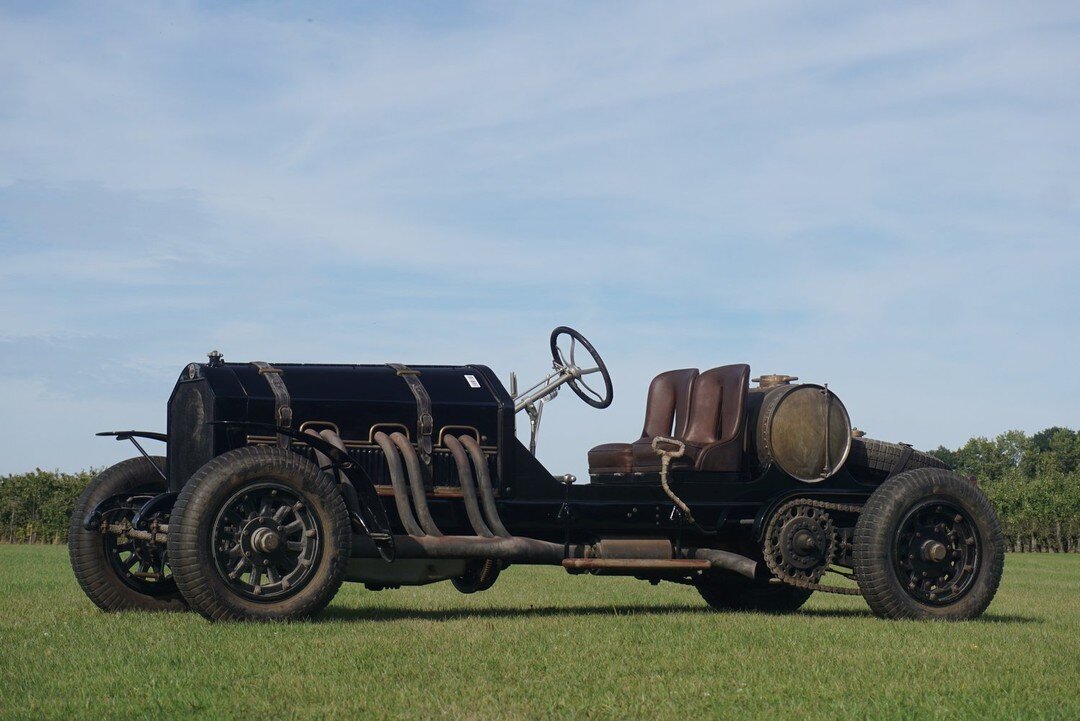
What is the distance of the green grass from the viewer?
5871 mm

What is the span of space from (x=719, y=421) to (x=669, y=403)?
71cm

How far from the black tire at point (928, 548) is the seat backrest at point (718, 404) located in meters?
1.35

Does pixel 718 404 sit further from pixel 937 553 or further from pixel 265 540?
pixel 265 540

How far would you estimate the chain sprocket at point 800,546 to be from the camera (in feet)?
34.9

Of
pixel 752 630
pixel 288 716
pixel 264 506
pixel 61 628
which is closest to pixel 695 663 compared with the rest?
pixel 752 630

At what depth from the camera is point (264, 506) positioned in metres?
9.01

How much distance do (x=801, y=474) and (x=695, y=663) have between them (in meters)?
4.06

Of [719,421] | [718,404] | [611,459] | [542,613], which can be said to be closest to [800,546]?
[719,421]

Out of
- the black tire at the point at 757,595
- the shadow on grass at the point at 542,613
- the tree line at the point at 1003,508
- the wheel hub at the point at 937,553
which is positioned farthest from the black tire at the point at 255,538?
the tree line at the point at 1003,508

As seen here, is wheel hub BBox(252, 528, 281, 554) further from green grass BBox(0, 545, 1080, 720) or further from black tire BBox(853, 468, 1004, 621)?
black tire BBox(853, 468, 1004, 621)

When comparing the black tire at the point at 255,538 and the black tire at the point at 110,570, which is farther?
the black tire at the point at 110,570

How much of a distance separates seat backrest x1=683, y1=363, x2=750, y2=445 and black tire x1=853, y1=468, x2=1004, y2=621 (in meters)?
1.35

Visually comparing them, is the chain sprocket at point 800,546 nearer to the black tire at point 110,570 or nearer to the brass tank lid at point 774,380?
the brass tank lid at point 774,380

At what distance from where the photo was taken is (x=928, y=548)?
419 inches
